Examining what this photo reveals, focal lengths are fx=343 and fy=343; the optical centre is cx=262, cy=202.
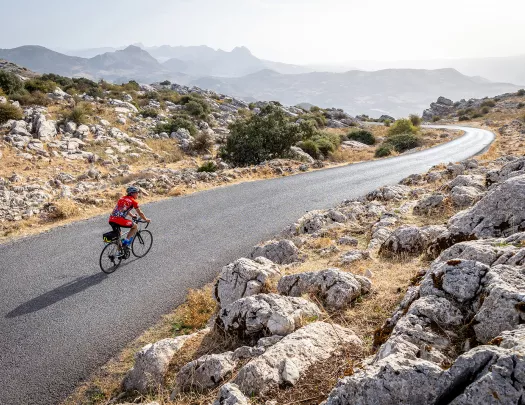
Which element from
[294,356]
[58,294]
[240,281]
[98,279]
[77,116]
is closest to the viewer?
[294,356]

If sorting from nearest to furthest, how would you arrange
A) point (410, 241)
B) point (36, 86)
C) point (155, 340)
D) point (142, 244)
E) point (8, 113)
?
point (155, 340) < point (410, 241) < point (142, 244) < point (8, 113) < point (36, 86)

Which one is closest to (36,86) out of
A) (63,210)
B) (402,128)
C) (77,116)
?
(77,116)

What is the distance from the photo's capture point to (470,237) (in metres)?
6.86

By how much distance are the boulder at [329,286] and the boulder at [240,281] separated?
458 millimetres

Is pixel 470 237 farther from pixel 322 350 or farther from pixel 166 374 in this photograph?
pixel 166 374

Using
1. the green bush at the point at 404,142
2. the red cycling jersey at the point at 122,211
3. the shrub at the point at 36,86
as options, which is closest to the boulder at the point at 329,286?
the red cycling jersey at the point at 122,211

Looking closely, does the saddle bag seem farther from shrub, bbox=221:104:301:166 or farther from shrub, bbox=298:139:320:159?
shrub, bbox=298:139:320:159

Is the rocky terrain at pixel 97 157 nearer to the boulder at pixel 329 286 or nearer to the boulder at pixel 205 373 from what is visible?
the boulder at pixel 329 286

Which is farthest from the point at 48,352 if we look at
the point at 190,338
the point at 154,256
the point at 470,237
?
the point at 470,237

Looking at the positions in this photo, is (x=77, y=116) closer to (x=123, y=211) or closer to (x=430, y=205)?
(x=123, y=211)

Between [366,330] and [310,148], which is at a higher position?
[310,148]

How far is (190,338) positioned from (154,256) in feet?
17.7

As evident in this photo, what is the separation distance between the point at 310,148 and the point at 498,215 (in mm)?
24567

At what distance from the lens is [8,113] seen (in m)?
24.2
